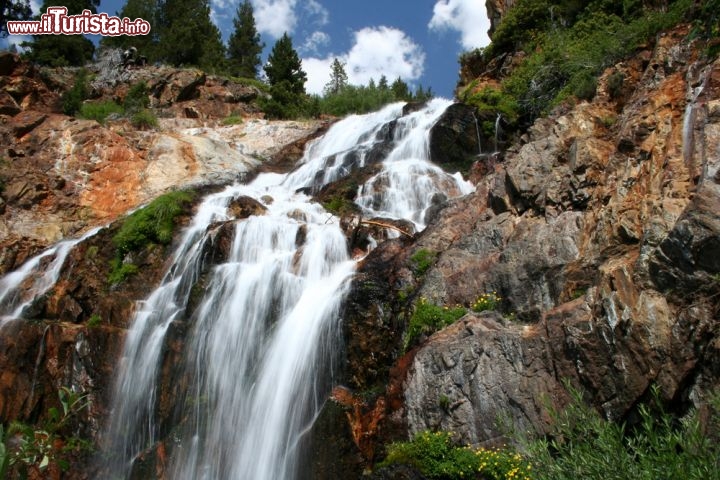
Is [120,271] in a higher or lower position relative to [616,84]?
lower

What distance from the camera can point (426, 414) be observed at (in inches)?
310

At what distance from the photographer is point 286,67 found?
34781 millimetres

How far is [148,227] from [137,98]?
1723 cm

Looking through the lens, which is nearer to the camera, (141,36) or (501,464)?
(501,464)

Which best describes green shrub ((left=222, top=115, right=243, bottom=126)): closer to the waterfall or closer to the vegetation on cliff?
the vegetation on cliff

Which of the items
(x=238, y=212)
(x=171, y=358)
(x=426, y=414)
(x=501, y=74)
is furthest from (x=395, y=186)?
(x=501, y=74)

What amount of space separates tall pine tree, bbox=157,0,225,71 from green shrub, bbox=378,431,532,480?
114 feet

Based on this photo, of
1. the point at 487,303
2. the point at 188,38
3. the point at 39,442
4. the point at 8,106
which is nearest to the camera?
the point at 39,442

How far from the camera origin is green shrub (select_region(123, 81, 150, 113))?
28711 mm

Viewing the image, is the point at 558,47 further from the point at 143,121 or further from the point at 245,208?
the point at 143,121

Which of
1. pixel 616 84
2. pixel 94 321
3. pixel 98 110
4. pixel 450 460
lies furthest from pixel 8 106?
pixel 450 460

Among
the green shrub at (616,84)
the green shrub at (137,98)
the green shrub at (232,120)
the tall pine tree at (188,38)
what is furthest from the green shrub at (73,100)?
the green shrub at (616,84)

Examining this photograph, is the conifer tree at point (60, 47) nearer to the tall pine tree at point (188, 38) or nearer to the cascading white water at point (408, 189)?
the tall pine tree at point (188, 38)

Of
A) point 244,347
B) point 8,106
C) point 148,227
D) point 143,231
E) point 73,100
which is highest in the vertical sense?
point 73,100
